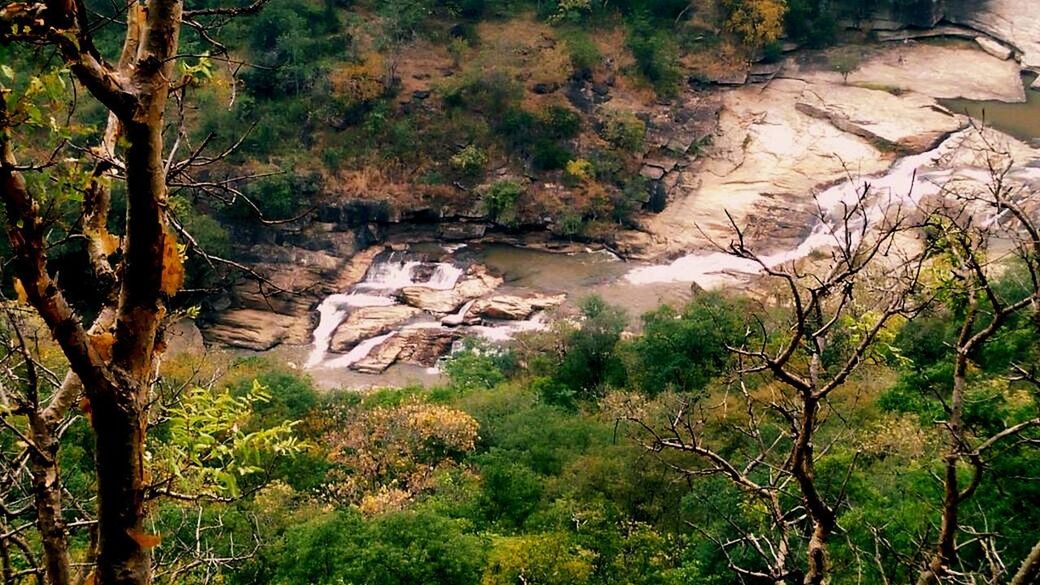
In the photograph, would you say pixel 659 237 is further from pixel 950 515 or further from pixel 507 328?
pixel 950 515

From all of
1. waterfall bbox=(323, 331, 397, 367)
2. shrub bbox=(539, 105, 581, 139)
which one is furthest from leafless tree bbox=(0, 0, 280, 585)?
shrub bbox=(539, 105, 581, 139)

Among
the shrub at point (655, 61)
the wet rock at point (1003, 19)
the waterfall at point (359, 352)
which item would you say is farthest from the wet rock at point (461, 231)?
the wet rock at point (1003, 19)

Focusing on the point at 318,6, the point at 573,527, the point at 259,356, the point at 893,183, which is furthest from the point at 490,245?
the point at 573,527

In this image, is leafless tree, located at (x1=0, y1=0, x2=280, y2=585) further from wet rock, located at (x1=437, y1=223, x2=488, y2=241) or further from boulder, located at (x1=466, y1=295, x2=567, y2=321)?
wet rock, located at (x1=437, y1=223, x2=488, y2=241)

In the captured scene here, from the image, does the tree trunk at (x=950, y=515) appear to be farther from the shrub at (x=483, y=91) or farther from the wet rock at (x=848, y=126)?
the wet rock at (x=848, y=126)

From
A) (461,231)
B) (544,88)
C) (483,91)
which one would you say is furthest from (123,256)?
(544,88)
